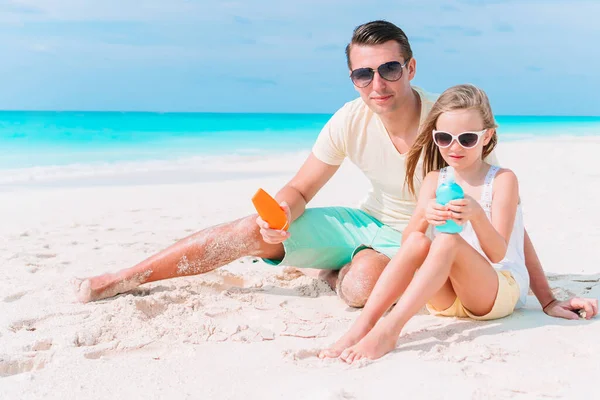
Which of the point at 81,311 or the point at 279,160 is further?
the point at 279,160

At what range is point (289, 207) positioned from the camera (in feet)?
12.2

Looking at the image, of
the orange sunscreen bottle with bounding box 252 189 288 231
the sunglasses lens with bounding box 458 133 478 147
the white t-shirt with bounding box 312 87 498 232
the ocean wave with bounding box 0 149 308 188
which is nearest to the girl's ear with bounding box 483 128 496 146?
the sunglasses lens with bounding box 458 133 478 147

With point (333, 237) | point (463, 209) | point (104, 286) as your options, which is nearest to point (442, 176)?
point (463, 209)

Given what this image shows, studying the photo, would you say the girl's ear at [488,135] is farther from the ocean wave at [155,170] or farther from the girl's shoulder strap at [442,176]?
the ocean wave at [155,170]

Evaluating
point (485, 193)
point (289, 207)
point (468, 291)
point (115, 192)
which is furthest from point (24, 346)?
point (115, 192)

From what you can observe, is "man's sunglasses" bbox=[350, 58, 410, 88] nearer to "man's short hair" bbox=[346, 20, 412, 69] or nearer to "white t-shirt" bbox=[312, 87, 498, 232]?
"man's short hair" bbox=[346, 20, 412, 69]

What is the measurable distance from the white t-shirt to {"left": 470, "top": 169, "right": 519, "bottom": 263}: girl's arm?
23.5 inches

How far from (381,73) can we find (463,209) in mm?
1123

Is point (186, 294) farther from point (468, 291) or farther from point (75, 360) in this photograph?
point (468, 291)

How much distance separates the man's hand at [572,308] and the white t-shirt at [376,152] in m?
0.95

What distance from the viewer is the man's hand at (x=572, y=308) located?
10.4 feet

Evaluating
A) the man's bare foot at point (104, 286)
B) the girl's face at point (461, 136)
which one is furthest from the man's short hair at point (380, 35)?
the man's bare foot at point (104, 286)

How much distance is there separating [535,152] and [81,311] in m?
12.7

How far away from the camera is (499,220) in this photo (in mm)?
3021
